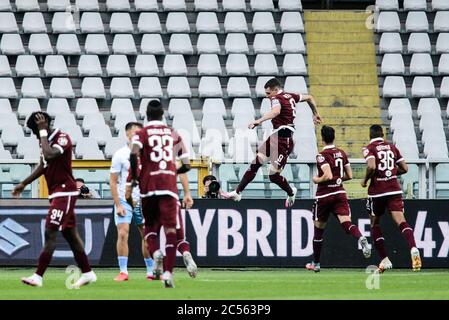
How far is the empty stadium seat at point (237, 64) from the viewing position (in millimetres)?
28312

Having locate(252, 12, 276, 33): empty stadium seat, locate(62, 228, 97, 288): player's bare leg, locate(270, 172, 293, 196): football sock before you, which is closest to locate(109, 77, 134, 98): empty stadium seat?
locate(252, 12, 276, 33): empty stadium seat

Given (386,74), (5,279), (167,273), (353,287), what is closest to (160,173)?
(167,273)

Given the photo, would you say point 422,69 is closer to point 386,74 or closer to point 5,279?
point 386,74

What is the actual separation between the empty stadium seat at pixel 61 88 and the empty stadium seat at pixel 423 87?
7.76 meters

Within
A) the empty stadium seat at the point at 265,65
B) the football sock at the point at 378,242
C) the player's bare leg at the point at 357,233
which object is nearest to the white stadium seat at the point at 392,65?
the empty stadium seat at the point at 265,65

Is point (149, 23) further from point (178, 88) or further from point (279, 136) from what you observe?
point (279, 136)

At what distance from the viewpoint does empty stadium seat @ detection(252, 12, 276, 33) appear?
29.4m

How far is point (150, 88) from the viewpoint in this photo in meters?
27.8

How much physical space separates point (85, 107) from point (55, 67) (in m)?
1.60

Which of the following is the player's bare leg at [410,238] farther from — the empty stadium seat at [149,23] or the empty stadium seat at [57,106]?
the empty stadium seat at [149,23]

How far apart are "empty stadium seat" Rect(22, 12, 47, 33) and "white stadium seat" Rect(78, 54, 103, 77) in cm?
129

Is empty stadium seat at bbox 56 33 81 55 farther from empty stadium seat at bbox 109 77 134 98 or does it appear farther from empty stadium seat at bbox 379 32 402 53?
empty stadium seat at bbox 379 32 402 53

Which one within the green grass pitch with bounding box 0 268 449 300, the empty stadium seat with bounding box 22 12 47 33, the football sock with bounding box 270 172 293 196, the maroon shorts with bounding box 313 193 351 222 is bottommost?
the green grass pitch with bounding box 0 268 449 300

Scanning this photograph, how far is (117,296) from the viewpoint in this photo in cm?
1355
